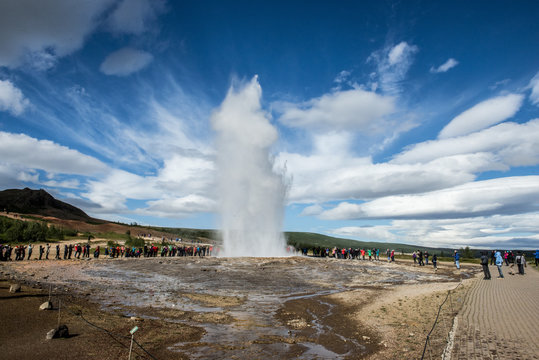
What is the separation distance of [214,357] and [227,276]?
53.8 feet

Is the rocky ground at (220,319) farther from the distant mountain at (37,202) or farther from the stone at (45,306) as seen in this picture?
the distant mountain at (37,202)

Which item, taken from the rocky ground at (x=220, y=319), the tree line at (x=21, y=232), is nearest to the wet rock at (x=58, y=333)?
the rocky ground at (x=220, y=319)

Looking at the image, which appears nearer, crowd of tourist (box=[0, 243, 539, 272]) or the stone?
the stone

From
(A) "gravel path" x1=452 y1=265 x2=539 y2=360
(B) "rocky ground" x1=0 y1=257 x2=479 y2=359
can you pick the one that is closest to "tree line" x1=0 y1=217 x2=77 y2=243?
(B) "rocky ground" x1=0 y1=257 x2=479 y2=359

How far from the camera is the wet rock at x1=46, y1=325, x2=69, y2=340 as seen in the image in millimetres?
8601

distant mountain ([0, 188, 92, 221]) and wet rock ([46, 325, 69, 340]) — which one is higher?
distant mountain ([0, 188, 92, 221])

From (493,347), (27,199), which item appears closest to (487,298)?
(493,347)

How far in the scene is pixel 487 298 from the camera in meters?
14.2

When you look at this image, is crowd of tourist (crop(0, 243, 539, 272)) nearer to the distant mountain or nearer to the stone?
the stone

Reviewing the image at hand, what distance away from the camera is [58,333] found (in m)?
8.70

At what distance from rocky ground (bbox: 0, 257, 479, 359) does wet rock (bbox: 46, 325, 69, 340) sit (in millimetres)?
221

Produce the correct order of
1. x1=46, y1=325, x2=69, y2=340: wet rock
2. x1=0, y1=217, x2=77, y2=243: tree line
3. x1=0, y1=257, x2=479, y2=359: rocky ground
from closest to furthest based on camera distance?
x1=0, y1=257, x2=479, y2=359: rocky ground, x1=46, y1=325, x2=69, y2=340: wet rock, x1=0, y1=217, x2=77, y2=243: tree line

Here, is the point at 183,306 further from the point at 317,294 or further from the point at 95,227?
the point at 95,227

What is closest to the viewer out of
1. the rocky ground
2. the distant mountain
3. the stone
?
the rocky ground
